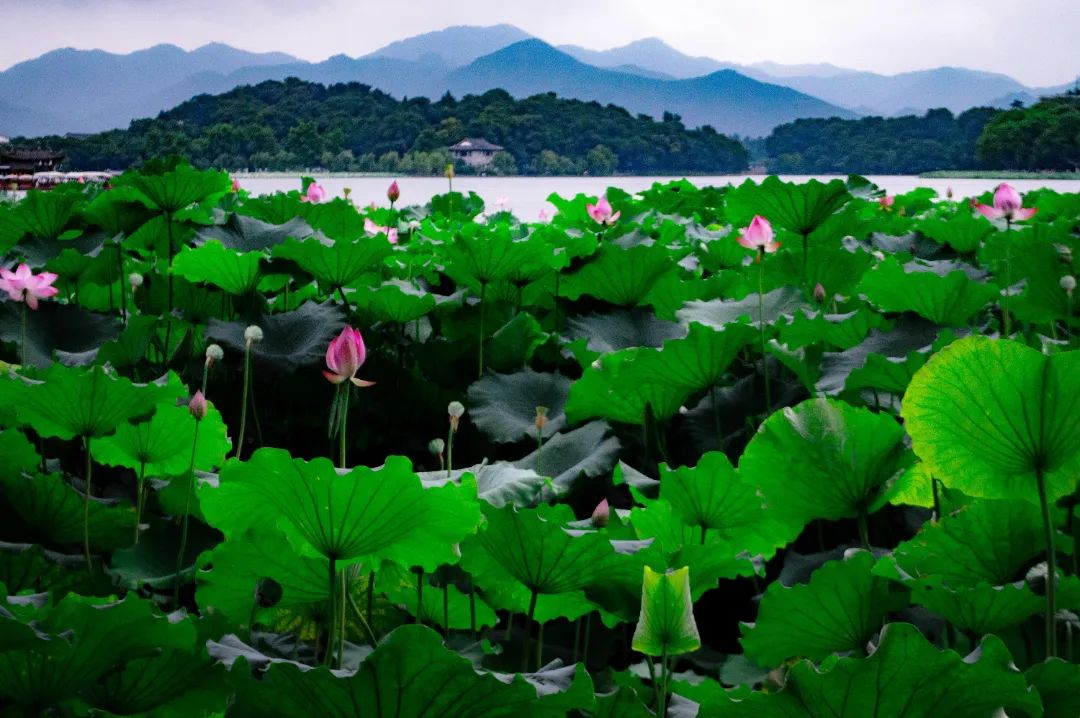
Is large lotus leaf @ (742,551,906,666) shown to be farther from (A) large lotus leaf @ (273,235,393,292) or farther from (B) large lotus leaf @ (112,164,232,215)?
(B) large lotus leaf @ (112,164,232,215)

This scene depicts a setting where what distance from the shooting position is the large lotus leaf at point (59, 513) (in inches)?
47.8

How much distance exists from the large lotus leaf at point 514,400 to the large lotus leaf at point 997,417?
2.82ft

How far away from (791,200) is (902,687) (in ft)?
5.02

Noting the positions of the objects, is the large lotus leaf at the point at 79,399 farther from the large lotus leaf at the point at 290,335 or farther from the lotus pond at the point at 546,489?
the large lotus leaf at the point at 290,335

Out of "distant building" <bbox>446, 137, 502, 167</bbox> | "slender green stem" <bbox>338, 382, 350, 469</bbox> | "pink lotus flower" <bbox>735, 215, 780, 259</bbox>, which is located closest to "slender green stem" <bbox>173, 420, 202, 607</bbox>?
"slender green stem" <bbox>338, 382, 350, 469</bbox>

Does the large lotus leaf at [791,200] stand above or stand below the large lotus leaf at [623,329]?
above

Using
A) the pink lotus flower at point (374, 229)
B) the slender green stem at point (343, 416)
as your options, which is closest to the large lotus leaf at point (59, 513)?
the slender green stem at point (343, 416)

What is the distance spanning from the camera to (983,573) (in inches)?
35.6

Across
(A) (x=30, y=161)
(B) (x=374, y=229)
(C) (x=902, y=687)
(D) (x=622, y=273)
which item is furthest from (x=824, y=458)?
(A) (x=30, y=161)

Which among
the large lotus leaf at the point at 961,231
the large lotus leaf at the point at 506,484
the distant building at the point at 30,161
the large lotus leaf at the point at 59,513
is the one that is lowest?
the large lotus leaf at the point at 59,513

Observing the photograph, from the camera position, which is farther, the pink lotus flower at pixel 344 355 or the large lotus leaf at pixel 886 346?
the large lotus leaf at pixel 886 346

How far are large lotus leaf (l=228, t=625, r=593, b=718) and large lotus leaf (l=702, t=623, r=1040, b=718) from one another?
121mm

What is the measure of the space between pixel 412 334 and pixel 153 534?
1.08 m

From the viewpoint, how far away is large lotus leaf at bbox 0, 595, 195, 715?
2.26 ft
